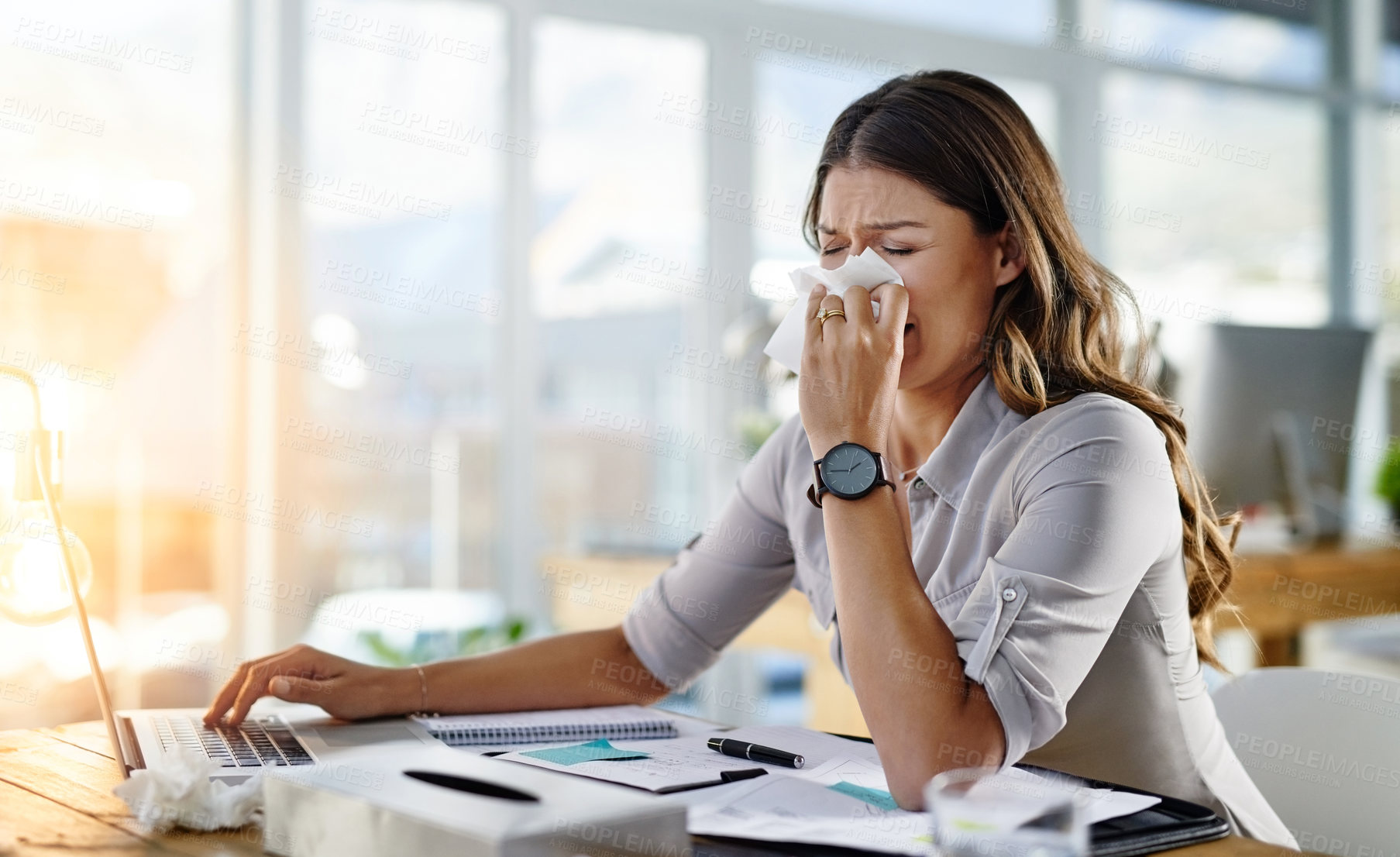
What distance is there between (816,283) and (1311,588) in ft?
6.45

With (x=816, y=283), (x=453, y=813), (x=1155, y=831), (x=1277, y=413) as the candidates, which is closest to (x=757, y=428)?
(x=1277, y=413)

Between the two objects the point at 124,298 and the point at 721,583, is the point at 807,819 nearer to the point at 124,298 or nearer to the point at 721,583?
the point at 721,583

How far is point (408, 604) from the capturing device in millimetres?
3564

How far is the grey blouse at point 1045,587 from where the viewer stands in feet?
3.56

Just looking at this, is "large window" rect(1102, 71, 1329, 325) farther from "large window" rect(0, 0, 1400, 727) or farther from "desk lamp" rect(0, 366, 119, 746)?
"desk lamp" rect(0, 366, 119, 746)

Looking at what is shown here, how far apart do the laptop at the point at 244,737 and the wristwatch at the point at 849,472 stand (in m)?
0.45

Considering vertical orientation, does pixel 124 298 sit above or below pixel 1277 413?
above

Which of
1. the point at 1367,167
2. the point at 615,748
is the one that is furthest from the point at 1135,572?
the point at 1367,167

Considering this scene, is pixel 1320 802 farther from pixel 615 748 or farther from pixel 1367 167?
pixel 1367 167

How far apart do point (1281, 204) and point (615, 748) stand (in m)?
4.83

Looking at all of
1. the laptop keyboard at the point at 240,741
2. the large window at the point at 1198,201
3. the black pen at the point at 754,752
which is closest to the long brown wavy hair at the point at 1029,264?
the black pen at the point at 754,752

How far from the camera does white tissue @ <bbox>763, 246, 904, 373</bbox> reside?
1349 millimetres

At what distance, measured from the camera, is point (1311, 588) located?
281 centimetres

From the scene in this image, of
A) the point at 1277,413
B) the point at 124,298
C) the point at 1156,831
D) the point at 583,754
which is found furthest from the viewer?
the point at 124,298
